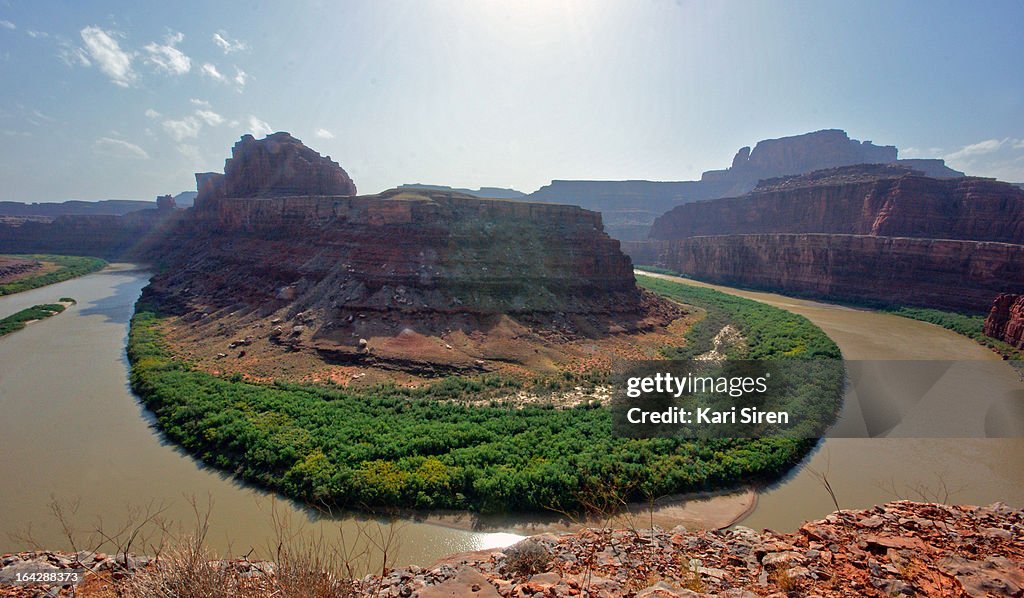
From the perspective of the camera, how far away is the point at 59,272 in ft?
180

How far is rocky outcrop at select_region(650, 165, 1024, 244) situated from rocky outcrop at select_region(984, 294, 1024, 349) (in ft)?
66.8

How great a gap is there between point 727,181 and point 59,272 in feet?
468

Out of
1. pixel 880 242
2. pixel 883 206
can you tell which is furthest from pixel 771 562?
pixel 883 206

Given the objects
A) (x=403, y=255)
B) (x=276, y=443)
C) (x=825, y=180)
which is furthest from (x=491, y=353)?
(x=825, y=180)

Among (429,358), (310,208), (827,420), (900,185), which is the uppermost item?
(900,185)

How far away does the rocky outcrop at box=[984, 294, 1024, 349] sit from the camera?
25.9 metres

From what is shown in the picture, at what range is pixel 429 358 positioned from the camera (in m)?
21.6

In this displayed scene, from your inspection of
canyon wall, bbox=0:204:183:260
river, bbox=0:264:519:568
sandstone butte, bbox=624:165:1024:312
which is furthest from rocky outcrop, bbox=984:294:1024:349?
canyon wall, bbox=0:204:183:260

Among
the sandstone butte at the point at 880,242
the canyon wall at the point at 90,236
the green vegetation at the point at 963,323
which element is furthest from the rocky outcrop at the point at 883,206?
the canyon wall at the point at 90,236

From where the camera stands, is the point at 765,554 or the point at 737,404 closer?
the point at 765,554

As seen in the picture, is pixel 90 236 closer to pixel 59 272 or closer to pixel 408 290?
pixel 59 272

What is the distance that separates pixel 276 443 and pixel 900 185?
62.0 metres

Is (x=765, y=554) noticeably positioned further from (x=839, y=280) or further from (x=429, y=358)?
(x=839, y=280)

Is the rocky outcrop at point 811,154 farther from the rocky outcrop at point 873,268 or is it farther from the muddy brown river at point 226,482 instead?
the muddy brown river at point 226,482
